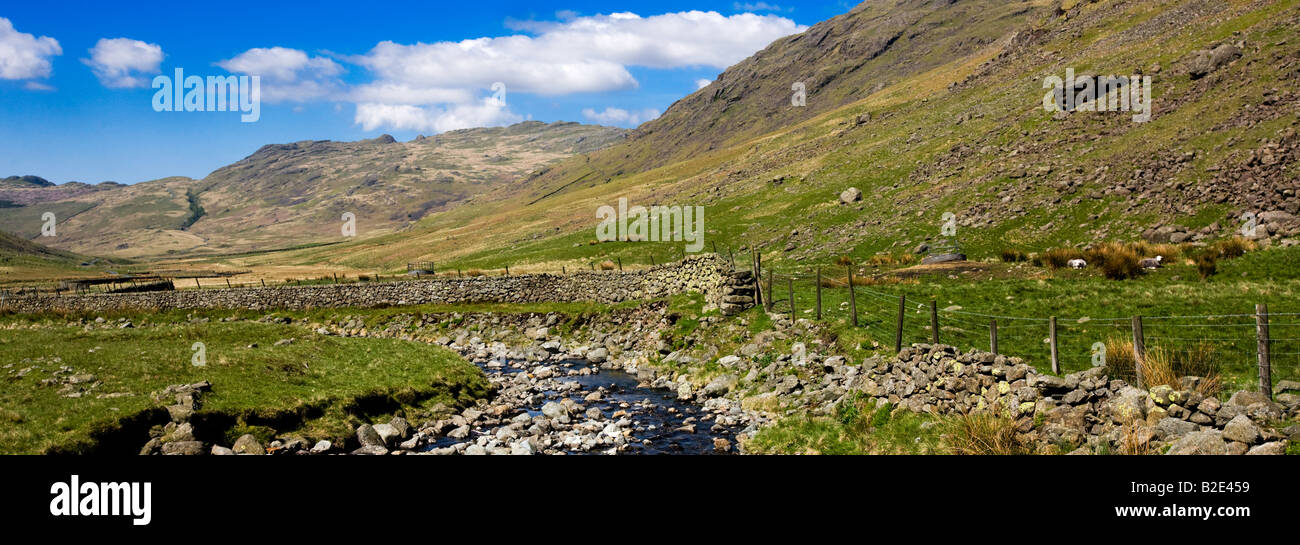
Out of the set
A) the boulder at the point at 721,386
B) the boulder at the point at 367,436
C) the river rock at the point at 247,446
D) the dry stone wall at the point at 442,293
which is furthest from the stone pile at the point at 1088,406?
the dry stone wall at the point at 442,293

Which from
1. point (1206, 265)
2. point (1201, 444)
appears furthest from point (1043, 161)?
point (1201, 444)

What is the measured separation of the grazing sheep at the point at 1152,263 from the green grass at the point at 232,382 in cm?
3465

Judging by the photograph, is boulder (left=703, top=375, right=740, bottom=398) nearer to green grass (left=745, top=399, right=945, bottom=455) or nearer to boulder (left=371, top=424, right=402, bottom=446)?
green grass (left=745, top=399, right=945, bottom=455)

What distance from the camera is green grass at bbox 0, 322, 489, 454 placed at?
19.7 metres

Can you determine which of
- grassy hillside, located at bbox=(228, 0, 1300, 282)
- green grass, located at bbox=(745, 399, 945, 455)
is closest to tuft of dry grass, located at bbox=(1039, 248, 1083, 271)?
grassy hillside, located at bbox=(228, 0, 1300, 282)

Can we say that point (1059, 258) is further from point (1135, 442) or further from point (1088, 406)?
point (1135, 442)

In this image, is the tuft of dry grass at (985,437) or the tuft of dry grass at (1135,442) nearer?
the tuft of dry grass at (1135,442)

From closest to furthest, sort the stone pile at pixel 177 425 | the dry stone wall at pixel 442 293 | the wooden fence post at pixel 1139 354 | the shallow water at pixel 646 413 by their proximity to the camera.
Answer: the wooden fence post at pixel 1139 354 < the stone pile at pixel 177 425 < the shallow water at pixel 646 413 < the dry stone wall at pixel 442 293

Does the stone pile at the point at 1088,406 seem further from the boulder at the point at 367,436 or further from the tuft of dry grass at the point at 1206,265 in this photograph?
the tuft of dry grass at the point at 1206,265

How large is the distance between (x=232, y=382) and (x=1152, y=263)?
141 ft

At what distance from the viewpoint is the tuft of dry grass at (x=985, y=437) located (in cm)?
1525

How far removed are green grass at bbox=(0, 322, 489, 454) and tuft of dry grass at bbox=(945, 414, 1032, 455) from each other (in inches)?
762
